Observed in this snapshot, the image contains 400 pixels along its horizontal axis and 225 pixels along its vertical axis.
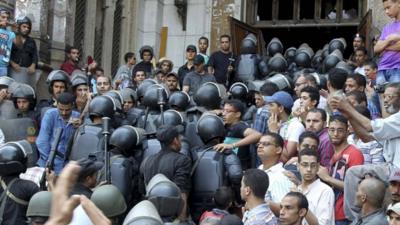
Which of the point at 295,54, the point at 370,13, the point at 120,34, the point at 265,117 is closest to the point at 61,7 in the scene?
the point at 120,34

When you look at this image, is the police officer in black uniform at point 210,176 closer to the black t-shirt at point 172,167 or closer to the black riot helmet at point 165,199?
the black t-shirt at point 172,167

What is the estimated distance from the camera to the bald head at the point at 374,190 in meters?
5.84

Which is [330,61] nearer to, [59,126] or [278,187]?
[59,126]

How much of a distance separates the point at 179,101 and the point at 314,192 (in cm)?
381

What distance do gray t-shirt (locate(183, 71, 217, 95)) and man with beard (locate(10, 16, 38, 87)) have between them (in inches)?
93.0

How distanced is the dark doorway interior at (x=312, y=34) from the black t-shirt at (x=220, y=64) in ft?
17.7

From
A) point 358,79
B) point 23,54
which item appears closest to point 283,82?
point 358,79

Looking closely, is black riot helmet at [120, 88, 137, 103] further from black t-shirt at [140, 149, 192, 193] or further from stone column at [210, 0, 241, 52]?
stone column at [210, 0, 241, 52]

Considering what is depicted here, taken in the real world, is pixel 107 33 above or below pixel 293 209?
above

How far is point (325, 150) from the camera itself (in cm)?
765

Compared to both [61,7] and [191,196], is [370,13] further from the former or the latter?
[191,196]

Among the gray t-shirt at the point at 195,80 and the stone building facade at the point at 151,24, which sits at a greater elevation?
the stone building facade at the point at 151,24

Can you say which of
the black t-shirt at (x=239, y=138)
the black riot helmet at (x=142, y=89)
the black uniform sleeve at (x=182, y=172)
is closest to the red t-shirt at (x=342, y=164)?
the black uniform sleeve at (x=182, y=172)

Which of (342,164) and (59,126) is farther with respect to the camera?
(59,126)
